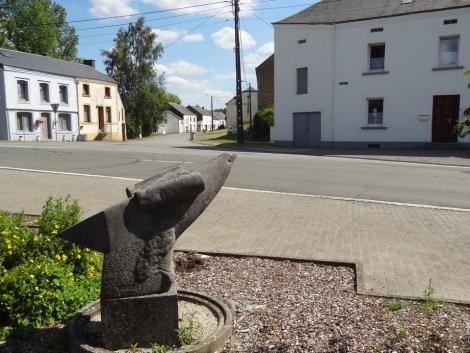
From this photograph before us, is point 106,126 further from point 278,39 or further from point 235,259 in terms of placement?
point 235,259

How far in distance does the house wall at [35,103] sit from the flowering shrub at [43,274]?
119ft

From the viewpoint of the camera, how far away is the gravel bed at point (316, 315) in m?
3.59

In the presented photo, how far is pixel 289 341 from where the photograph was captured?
12.1 ft

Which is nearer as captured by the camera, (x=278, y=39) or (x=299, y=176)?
(x=299, y=176)

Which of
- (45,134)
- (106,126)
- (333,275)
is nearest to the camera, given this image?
(333,275)

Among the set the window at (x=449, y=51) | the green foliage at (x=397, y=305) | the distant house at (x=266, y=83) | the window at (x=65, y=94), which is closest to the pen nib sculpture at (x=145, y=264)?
the green foliage at (x=397, y=305)

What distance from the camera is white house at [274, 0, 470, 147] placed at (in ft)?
81.8

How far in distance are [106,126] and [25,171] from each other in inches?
1375

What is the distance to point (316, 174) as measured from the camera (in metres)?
14.9

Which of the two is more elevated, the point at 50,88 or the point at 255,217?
the point at 50,88

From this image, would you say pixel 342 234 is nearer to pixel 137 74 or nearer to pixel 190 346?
pixel 190 346

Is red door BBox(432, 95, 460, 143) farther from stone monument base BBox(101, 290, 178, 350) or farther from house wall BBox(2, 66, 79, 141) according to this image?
house wall BBox(2, 66, 79, 141)

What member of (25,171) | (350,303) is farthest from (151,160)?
(350,303)

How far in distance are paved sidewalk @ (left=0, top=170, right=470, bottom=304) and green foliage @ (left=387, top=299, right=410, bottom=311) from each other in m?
0.23
